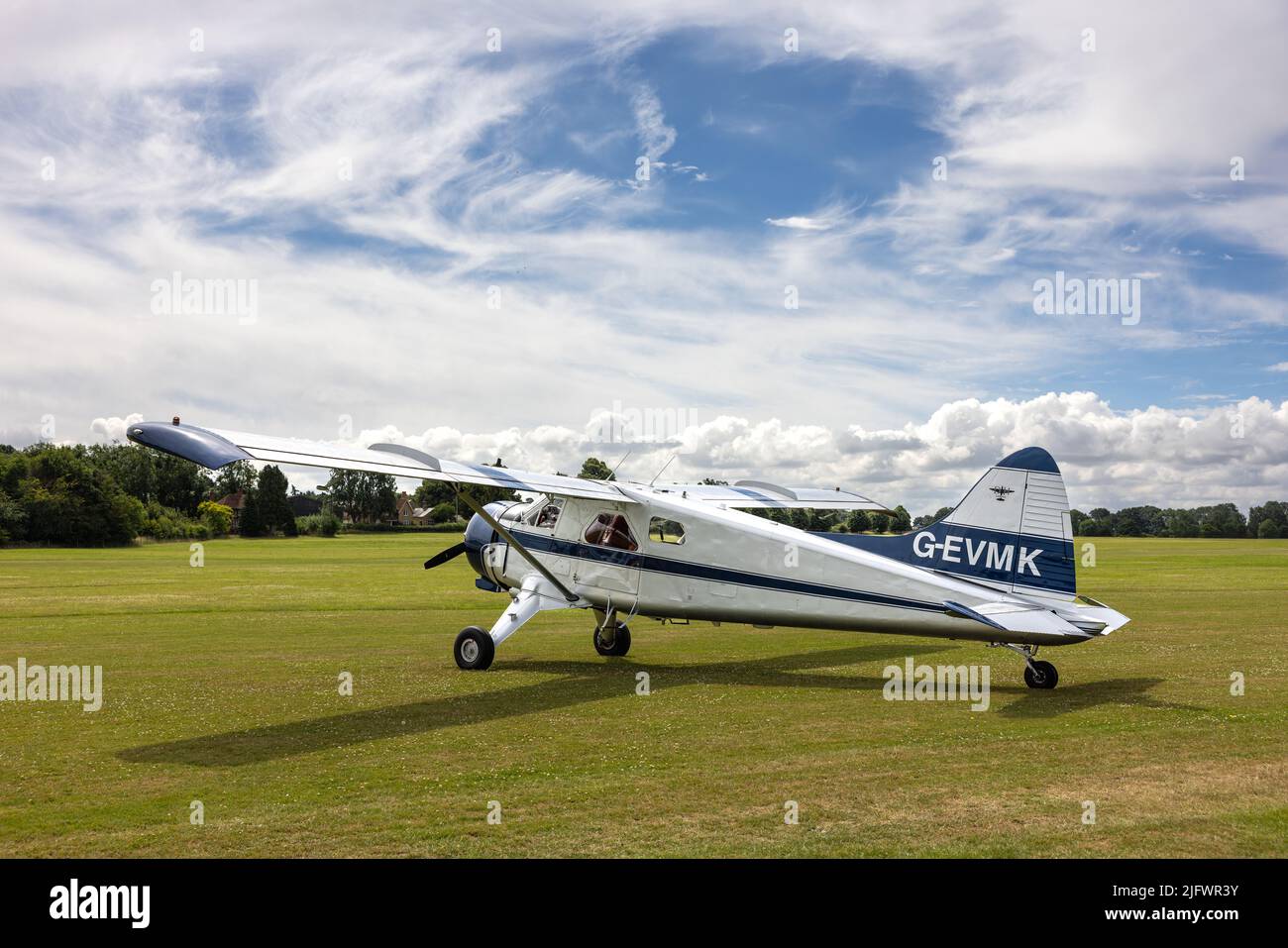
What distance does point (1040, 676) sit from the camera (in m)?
11.4

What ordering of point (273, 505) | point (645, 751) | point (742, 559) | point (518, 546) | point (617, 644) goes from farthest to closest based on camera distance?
point (273, 505) < point (617, 644) < point (518, 546) < point (742, 559) < point (645, 751)

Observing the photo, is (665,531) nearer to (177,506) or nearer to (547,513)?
(547,513)

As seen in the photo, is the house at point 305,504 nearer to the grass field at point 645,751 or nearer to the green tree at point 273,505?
the green tree at point 273,505

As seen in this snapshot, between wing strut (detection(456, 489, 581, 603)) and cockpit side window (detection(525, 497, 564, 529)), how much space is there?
0.42 m

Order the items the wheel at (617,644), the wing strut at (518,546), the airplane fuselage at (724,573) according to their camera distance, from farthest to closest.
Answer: the wheel at (617,644)
the wing strut at (518,546)
the airplane fuselage at (724,573)

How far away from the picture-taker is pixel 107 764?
8.07m

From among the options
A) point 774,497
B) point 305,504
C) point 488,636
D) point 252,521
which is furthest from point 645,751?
point 305,504

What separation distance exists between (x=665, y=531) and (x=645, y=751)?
5.51m

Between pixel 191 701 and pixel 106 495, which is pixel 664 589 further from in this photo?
pixel 106 495

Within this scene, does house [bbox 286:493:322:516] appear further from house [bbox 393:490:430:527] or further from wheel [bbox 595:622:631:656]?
wheel [bbox 595:622:631:656]

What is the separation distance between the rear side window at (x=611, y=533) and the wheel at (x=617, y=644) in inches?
66.4

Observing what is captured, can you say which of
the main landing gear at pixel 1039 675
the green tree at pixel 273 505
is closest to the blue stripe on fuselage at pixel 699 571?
the main landing gear at pixel 1039 675

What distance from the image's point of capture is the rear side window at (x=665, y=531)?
1349 cm
